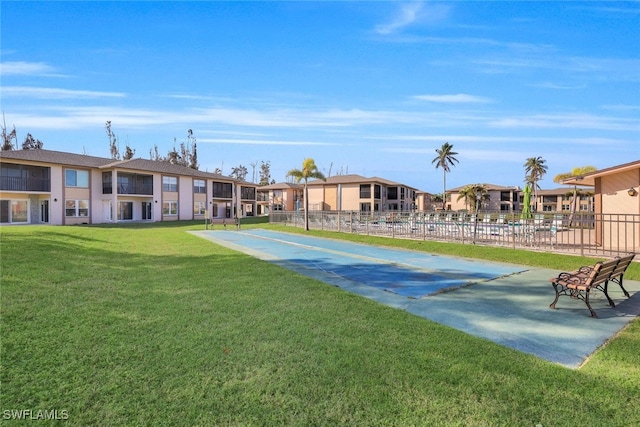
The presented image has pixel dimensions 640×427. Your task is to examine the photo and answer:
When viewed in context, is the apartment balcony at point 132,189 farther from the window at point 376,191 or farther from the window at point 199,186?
the window at point 376,191

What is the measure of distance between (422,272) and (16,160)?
3647cm

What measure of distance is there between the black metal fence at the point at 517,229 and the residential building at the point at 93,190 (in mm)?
17990

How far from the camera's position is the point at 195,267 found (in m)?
10.6

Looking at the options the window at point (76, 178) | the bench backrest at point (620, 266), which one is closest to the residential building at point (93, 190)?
the window at point (76, 178)

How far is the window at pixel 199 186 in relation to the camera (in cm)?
4925

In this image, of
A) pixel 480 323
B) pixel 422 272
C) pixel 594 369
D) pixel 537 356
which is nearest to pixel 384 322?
pixel 480 323

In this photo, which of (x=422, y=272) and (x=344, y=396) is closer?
(x=344, y=396)

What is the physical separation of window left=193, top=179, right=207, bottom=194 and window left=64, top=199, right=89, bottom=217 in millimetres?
13988

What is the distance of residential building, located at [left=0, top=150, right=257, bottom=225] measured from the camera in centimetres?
3259

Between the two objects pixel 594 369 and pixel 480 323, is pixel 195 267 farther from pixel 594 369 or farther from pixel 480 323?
pixel 594 369

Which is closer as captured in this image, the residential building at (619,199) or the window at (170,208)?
the residential building at (619,199)

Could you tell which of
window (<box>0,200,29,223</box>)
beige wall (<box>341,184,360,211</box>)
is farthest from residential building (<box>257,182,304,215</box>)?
window (<box>0,200,29,223</box>)

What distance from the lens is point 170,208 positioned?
1789 inches

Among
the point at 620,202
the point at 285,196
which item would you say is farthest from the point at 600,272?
the point at 285,196
